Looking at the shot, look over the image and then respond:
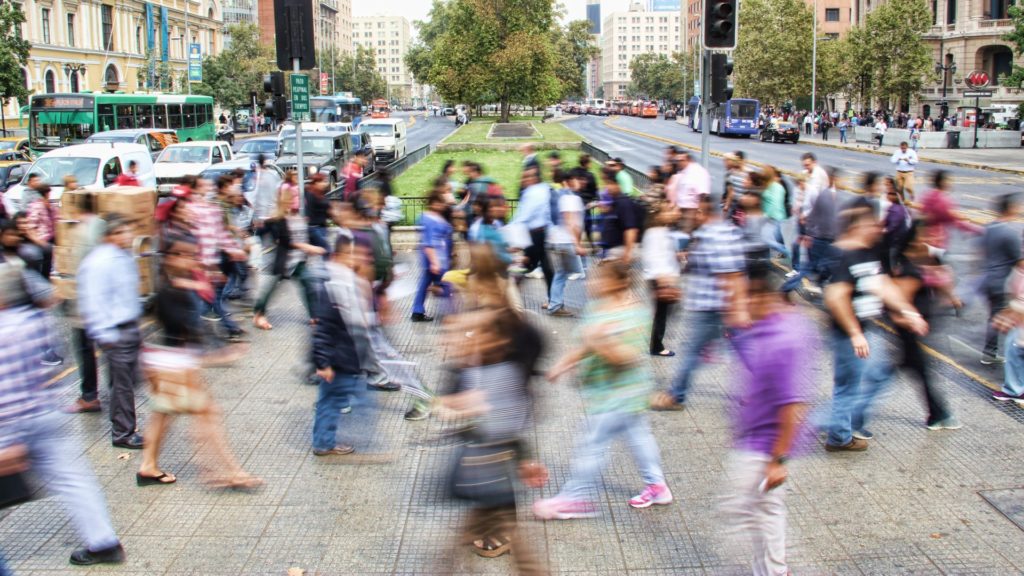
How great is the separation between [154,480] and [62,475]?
1.57 metres

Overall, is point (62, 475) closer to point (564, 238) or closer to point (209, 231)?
point (209, 231)

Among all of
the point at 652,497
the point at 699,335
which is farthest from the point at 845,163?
the point at 652,497

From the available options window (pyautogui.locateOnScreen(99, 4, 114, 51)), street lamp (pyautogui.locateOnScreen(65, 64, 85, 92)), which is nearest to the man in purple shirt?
street lamp (pyautogui.locateOnScreen(65, 64, 85, 92))

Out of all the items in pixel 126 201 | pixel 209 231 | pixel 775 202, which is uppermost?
pixel 126 201

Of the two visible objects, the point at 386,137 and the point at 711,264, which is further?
the point at 386,137

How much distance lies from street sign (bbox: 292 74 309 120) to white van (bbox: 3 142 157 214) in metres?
4.50

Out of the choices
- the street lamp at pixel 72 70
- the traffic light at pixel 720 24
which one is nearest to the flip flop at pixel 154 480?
the traffic light at pixel 720 24

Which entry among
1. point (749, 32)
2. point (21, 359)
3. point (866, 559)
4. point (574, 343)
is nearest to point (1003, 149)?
point (749, 32)

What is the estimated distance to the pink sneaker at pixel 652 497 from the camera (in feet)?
20.6

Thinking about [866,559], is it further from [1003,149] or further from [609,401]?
[1003,149]

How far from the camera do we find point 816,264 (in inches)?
468

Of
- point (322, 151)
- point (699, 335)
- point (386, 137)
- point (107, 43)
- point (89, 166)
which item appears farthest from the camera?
point (107, 43)

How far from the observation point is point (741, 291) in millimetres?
6629

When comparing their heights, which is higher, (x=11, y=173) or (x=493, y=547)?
(x=11, y=173)
